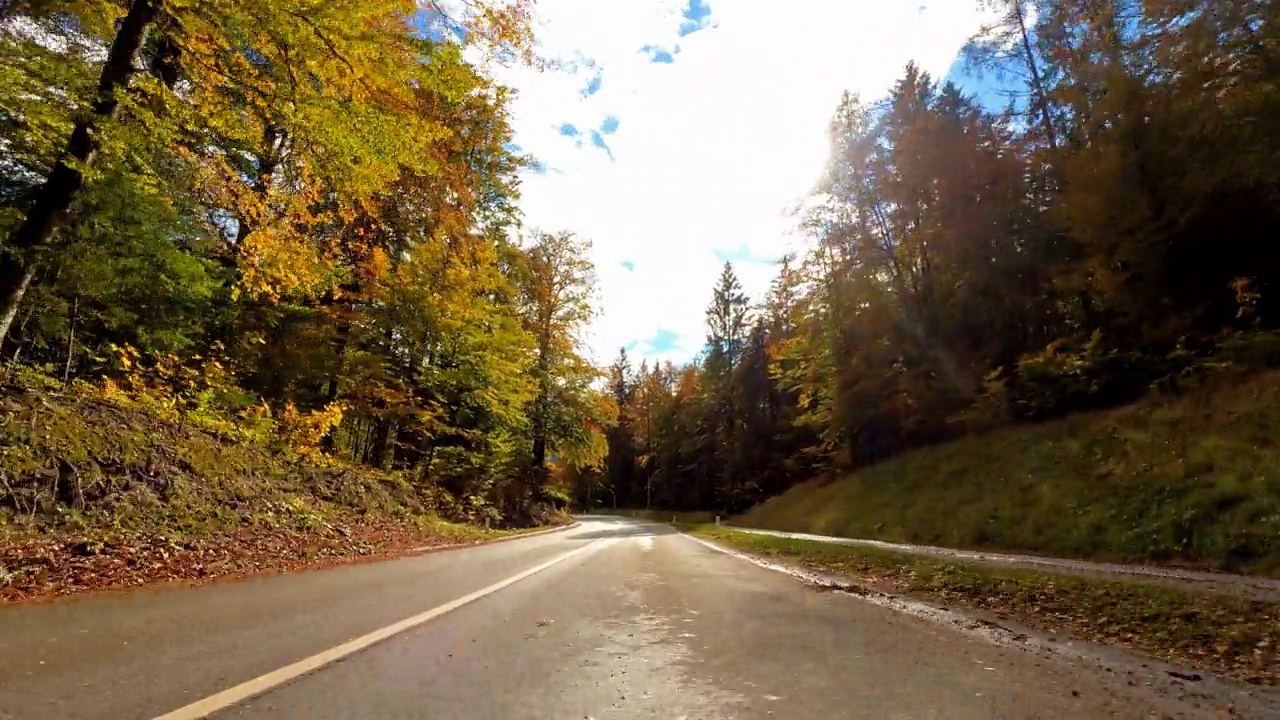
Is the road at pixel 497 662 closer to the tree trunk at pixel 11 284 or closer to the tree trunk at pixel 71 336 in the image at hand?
the tree trunk at pixel 11 284

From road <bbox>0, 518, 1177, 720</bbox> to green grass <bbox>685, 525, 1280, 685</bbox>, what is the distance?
1.27 m

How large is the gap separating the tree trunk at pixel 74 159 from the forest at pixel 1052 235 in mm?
20769

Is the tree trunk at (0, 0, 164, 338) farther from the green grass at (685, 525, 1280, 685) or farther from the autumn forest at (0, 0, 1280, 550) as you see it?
the green grass at (685, 525, 1280, 685)

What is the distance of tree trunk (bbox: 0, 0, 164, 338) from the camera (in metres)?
8.31

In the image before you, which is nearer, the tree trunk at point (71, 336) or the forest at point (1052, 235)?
the tree trunk at point (71, 336)

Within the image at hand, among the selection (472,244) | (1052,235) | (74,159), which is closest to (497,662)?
(74,159)

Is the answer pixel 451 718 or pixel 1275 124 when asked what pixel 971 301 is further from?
pixel 451 718

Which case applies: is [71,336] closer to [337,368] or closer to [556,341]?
[337,368]

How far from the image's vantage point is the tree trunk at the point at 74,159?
8312 millimetres

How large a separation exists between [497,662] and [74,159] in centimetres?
805

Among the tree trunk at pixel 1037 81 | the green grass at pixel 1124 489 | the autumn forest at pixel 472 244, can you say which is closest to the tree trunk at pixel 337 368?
the autumn forest at pixel 472 244

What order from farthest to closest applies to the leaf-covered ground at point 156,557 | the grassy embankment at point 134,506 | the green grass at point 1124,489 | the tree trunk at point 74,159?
the green grass at point 1124,489
the tree trunk at point 74,159
the grassy embankment at point 134,506
the leaf-covered ground at point 156,557

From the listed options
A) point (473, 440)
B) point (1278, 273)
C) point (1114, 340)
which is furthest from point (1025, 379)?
point (473, 440)

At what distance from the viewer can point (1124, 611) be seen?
7.01 m
